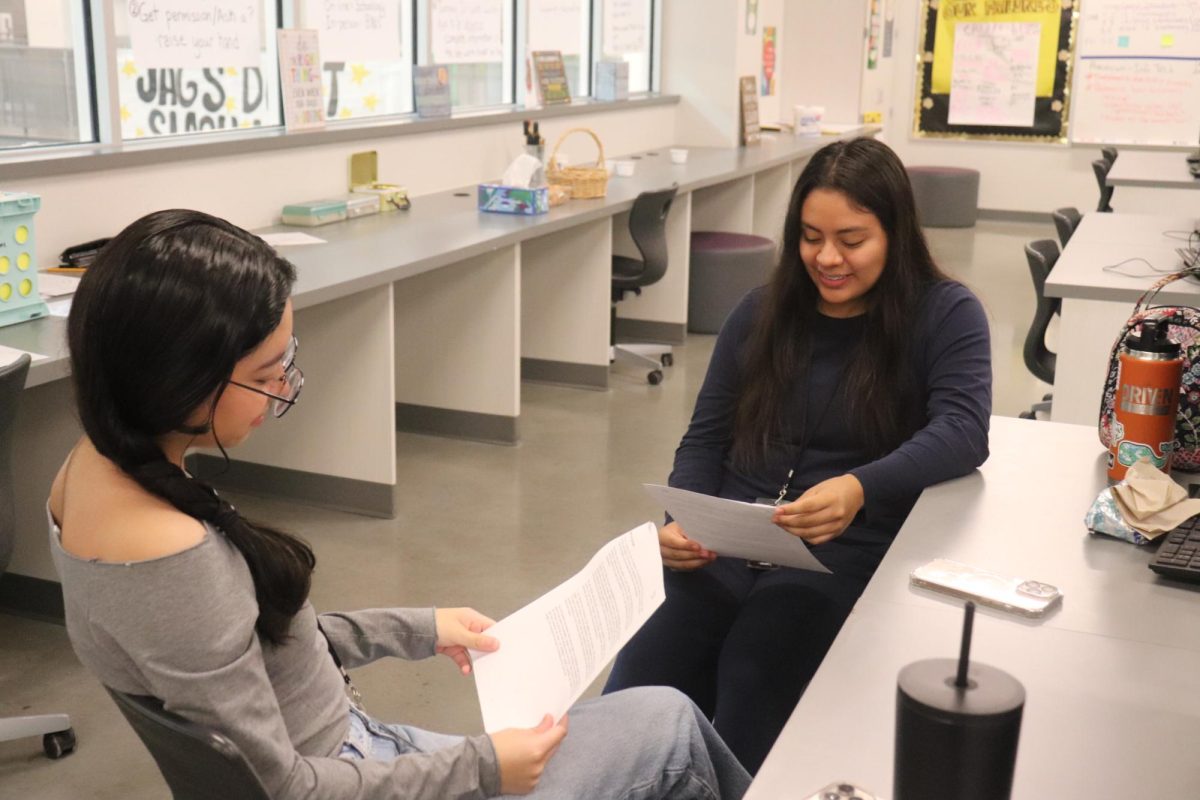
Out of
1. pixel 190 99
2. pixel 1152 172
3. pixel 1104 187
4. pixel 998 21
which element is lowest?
pixel 1104 187

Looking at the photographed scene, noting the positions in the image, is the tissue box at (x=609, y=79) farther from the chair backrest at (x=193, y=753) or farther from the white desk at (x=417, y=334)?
the chair backrest at (x=193, y=753)

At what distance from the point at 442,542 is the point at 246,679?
7.48 feet

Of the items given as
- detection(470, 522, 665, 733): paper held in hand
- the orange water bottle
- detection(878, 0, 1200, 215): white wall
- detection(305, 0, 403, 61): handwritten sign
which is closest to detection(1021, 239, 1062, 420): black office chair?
the orange water bottle

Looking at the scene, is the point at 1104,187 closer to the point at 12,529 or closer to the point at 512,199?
the point at 512,199

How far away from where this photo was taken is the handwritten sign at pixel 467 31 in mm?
5113

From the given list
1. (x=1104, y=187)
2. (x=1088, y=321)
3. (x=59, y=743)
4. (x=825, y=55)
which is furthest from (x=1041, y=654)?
(x=825, y=55)

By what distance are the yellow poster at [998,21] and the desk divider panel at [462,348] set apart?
6.49 meters

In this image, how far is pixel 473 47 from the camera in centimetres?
541

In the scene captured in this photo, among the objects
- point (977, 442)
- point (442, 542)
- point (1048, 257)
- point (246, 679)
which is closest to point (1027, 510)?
point (977, 442)

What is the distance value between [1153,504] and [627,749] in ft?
2.58

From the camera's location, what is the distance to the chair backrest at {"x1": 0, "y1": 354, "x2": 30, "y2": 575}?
6.83 ft

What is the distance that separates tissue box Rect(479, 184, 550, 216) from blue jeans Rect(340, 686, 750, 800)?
9.94 feet

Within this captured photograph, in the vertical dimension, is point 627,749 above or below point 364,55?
below

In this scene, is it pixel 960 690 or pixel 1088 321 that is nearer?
pixel 960 690
